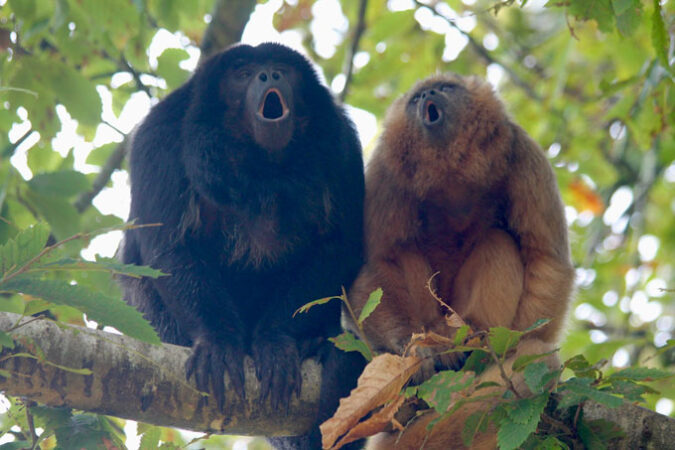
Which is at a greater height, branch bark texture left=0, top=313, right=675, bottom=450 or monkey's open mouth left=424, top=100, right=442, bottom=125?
monkey's open mouth left=424, top=100, right=442, bottom=125

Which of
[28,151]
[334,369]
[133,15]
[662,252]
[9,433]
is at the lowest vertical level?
[662,252]

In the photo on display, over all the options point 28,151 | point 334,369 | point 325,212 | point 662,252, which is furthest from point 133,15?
point 662,252

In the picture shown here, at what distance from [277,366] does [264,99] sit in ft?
4.59

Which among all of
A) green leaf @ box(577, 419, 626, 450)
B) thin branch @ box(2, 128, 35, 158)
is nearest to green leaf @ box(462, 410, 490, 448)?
green leaf @ box(577, 419, 626, 450)

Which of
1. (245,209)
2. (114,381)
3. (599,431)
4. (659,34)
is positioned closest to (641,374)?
(599,431)

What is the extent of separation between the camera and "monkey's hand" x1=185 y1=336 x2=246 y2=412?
286cm

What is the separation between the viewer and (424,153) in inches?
148

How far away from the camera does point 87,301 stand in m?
2.05

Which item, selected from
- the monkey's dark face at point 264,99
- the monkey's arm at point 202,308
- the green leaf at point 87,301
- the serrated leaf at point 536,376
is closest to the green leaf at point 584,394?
the serrated leaf at point 536,376

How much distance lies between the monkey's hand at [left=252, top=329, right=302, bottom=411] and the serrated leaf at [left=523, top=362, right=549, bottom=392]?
3.72 ft

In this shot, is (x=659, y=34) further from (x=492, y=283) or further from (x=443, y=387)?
(x=492, y=283)

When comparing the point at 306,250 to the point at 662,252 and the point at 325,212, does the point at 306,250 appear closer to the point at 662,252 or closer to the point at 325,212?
the point at 325,212

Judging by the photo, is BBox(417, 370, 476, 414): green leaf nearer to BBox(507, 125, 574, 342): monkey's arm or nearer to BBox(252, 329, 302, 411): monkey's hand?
BBox(252, 329, 302, 411): monkey's hand

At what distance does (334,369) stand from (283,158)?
120 centimetres
